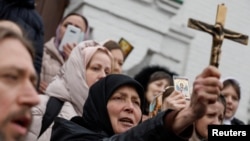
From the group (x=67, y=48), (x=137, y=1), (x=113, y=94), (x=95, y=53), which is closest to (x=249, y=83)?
(x=137, y=1)

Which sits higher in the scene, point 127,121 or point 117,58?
point 117,58

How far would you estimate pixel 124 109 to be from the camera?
7.82 ft

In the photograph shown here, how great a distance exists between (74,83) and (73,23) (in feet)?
3.48

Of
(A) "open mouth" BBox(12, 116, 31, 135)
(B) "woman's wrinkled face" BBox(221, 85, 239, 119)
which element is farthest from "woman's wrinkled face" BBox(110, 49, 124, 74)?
(A) "open mouth" BBox(12, 116, 31, 135)

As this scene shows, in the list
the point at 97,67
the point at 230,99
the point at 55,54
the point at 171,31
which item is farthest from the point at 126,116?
the point at 171,31

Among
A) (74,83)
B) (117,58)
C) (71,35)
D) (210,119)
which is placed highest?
(71,35)

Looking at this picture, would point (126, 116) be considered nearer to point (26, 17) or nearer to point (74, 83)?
point (74, 83)

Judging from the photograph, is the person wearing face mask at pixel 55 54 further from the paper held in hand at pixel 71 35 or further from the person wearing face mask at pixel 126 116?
the person wearing face mask at pixel 126 116

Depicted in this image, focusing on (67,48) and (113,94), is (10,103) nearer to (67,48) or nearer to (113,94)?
(113,94)

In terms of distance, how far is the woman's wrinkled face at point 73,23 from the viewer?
12.0 feet

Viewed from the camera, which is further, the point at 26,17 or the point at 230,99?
the point at 230,99

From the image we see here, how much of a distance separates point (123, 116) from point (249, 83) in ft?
14.8

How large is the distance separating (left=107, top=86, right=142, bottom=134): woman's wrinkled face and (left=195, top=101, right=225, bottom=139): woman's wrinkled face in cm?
46

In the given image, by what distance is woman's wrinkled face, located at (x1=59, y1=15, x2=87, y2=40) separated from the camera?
3670 millimetres
